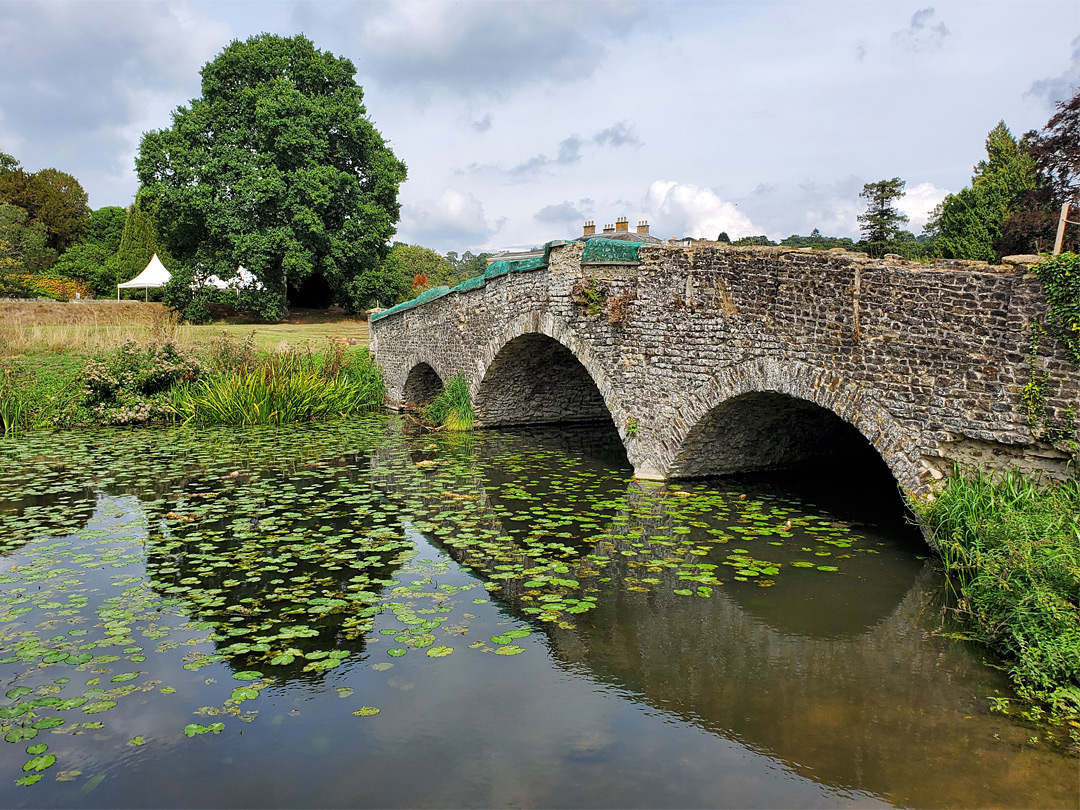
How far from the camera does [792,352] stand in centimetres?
719

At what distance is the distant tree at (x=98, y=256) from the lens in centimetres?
3925

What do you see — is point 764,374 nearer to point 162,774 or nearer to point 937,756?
point 937,756

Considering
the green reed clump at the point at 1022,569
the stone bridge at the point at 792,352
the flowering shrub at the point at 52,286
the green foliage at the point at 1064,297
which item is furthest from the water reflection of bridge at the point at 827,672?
the flowering shrub at the point at 52,286

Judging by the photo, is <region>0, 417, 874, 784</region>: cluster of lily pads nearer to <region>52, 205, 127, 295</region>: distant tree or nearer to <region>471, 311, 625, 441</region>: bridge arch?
<region>471, 311, 625, 441</region>: bridge arch

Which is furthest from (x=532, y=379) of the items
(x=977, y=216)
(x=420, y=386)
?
(x=977, y=216)

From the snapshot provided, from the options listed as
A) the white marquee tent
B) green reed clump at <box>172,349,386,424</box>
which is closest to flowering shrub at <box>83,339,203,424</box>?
green reed clump at <box>172,349,386,424</box>

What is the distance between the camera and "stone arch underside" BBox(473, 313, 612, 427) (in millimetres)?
12266

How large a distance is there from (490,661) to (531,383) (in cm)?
998

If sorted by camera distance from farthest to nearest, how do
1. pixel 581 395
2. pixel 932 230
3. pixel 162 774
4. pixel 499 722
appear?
pixel 932 230, pixel 581 395, pixel 499 722, pixel 162 774

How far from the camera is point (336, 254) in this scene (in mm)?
26922

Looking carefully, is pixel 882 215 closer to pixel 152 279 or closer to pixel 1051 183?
pixel 1051 183

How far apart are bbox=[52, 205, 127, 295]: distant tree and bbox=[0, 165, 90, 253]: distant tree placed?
81 centimetres

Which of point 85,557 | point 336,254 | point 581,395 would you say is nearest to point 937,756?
point 85,557

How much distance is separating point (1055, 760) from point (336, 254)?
86.6 feet
